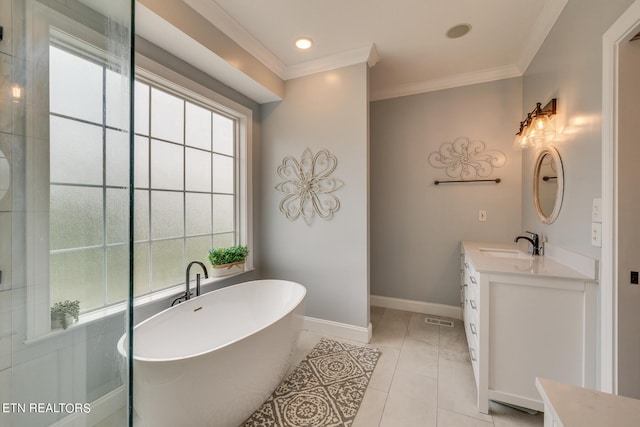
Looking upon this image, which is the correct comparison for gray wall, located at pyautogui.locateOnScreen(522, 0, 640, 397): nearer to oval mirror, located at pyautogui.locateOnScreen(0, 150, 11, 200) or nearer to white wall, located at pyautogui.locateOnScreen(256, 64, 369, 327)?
white wall, located at pyautogui.locateOnScreen(256, 64, 369, 327)

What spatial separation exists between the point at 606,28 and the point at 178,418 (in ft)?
8.99

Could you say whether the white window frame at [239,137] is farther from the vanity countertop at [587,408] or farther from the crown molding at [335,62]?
the vanity countertop at [587,408]

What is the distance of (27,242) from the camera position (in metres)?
0.73

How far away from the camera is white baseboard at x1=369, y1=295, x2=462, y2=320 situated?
2.85m

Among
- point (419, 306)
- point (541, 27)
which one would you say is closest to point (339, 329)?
point (419, 306)

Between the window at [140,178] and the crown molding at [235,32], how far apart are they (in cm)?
48

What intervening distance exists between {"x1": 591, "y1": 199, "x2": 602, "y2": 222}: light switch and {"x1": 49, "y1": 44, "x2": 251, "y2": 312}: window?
6.74 ft

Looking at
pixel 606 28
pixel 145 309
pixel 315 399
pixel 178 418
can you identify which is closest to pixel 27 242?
pixel 178 418

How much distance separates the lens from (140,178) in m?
1.83

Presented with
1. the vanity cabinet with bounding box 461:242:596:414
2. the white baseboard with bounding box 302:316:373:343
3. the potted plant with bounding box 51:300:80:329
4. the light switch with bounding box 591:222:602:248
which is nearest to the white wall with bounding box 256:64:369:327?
the white baseboard with bounding box 302:316:373:343

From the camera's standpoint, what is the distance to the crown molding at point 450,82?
258 centimetres

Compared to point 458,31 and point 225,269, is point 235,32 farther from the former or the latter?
point 225,269

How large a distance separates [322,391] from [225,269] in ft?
4.22

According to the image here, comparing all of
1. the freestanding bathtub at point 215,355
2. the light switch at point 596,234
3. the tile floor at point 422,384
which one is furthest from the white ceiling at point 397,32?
the tile floor at point 422,384
